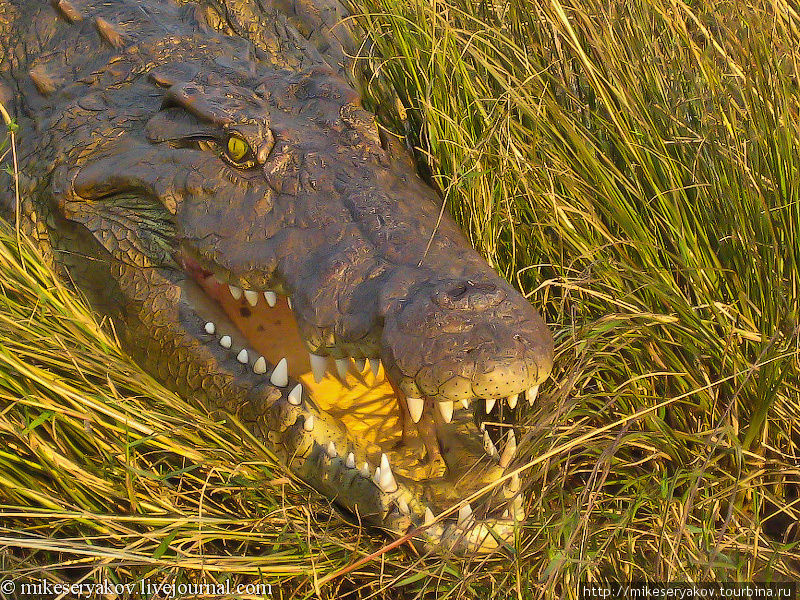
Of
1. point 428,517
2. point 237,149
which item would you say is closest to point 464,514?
point 428,517

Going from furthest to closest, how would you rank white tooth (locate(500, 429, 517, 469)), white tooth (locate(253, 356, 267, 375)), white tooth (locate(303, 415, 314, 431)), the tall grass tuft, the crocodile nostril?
white tooth (locate(253, 356, 267, 375)), white tooth (locate(303, 415, 314, 431)), white tooth (locate(500, 429, 517, 469)), the tall grass tuft, the crocodile nostril

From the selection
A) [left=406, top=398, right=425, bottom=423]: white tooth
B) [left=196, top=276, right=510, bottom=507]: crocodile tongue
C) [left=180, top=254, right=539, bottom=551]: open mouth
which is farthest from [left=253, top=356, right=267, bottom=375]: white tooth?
[left=406, top=398, right=425, bottom=423]: white tooth

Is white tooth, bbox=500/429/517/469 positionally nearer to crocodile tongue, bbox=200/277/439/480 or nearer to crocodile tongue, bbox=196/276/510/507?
crocodile tongue, bbox=196/276/510/507

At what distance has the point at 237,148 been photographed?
9.36ft

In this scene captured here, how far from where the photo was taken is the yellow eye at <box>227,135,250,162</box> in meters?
2.84

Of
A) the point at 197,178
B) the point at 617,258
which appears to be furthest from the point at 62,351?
the point at 617,258

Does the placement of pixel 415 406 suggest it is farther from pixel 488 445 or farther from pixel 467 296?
pixel 488 445

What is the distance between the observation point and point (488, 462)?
2.57 metres

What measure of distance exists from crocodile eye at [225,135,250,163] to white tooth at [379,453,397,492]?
110 centimetres

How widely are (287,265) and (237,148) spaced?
1.77 ft

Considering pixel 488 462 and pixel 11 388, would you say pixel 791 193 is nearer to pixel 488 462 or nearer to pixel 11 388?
pixel 488 462

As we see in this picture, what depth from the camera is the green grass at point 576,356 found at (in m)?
2.32

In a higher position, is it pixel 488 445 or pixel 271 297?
pixel 271 297

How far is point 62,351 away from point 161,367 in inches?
14.2
